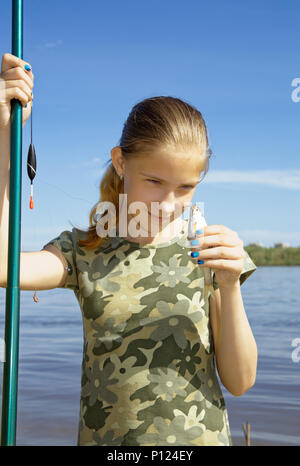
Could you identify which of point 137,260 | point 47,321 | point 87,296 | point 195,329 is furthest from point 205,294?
point 47,321

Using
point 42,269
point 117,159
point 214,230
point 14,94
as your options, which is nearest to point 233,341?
point 214,230

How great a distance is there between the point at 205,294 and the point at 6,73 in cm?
105

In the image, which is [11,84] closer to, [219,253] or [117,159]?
[117,159]

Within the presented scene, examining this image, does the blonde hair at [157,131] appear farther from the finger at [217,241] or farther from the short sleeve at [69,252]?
the finger at [217,241]

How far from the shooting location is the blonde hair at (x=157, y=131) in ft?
6.93

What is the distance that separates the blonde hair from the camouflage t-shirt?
0.22m

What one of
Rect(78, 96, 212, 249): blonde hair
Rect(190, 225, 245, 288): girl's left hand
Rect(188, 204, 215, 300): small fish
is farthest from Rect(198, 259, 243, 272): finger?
Rect(78, 96, 212, 249): blonde hair

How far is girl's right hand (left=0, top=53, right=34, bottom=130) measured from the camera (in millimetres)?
1896

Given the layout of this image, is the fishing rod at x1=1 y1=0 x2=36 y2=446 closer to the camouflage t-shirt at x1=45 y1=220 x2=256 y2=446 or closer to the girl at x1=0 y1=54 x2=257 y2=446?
the girl at x1=0 y1=54 x2=257 y2=446

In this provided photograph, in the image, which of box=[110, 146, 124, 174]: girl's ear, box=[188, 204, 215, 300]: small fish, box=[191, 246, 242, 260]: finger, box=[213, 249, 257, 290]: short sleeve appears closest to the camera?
box=[191, 246, 242, 260]: finger

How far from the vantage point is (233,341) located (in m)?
2.00

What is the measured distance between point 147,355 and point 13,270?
0.56 m

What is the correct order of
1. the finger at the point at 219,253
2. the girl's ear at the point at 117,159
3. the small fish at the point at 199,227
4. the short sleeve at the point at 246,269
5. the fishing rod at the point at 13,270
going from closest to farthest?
1. the fishing rod at the point at 13,270
2. the finger at the point at 219,253
3. the small fish at the point at 199,227
4. the short sleeve at the point at 246,269
5. the girl's ear at the point at 117,159

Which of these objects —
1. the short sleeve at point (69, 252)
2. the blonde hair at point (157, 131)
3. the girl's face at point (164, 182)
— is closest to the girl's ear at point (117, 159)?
the blonde hair at point (157, 131)
